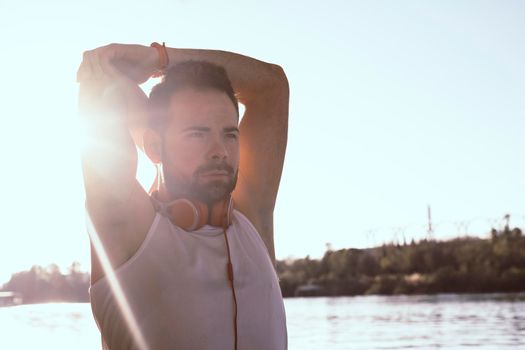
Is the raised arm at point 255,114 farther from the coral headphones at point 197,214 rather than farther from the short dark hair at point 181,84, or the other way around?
the coral headphones at point 197,214

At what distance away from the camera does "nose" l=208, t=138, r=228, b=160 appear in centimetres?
191

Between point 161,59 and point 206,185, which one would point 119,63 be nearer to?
point 161,59

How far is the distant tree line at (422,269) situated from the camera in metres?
63.5

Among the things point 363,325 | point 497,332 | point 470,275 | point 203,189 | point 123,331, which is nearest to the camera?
point 123,331

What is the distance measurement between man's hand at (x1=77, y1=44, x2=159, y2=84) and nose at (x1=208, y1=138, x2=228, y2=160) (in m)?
0.27

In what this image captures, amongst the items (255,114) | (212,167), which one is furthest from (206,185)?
(255,114)

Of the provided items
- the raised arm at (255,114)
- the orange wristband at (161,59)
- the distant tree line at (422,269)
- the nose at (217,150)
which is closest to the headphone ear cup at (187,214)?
the nose at (217,150)

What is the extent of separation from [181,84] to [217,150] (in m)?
0.19

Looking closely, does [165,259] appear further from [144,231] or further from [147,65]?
[147,65]

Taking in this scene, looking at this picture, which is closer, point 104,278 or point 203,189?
point 104,278

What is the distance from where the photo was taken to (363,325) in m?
31.3

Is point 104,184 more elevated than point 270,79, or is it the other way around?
point 270,79

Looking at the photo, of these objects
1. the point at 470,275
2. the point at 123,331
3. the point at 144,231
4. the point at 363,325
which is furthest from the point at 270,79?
the point at 470,275

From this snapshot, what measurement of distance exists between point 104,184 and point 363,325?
99.4ft
